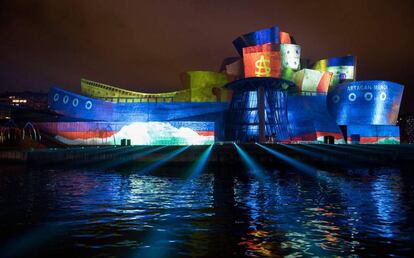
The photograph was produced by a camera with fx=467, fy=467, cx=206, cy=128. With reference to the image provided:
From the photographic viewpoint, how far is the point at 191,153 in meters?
38.6

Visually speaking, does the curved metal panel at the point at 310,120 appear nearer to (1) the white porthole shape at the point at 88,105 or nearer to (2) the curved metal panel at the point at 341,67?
(2) the curved metal panel at the point at 341,67

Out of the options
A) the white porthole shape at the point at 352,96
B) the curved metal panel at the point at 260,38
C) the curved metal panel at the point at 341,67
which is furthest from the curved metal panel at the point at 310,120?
the curved metal panel at the point at 341,67

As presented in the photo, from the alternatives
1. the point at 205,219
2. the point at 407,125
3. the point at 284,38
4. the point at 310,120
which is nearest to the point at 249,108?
the point at 310,120

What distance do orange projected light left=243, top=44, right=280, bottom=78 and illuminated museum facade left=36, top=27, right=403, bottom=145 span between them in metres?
0.16

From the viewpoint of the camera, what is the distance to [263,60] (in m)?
74.1

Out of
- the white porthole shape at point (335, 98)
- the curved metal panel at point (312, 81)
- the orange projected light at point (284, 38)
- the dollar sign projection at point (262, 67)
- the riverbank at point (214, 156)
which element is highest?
the orange projected light at point (284, 38)

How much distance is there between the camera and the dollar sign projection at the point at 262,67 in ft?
243

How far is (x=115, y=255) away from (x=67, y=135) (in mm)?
57044

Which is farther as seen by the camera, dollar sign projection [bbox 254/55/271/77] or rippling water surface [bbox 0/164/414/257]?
dollar sign projection [bbox 254/55/271/77]

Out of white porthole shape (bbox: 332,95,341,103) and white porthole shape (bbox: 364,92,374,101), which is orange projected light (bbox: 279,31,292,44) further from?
white porthole shape (bbox: 364,92,374,101)

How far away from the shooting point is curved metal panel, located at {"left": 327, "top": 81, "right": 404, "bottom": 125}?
72125mm

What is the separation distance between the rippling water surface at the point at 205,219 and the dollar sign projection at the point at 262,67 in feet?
173

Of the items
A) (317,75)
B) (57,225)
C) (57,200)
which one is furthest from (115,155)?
(317,75)

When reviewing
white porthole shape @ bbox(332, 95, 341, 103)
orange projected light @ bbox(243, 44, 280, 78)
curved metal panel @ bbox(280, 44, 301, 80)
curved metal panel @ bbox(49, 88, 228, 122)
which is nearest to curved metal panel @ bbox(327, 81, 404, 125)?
white porthole shape @ bbox(332, 95, 341, 103)
